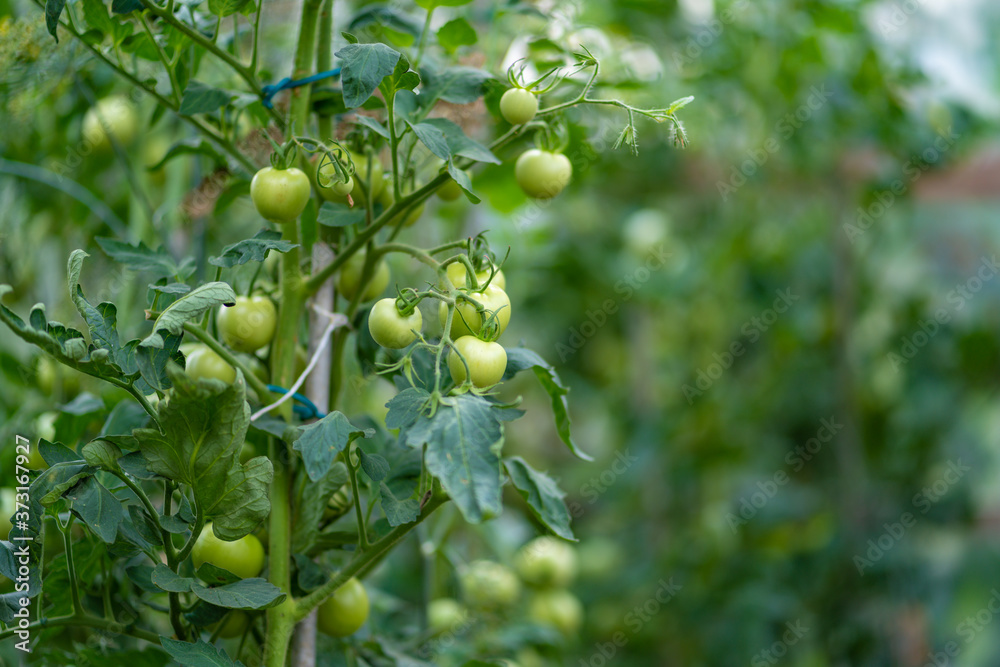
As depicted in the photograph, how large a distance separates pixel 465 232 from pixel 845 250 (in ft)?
2.66

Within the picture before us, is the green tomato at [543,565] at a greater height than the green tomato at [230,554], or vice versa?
the green tomato at [230,554]

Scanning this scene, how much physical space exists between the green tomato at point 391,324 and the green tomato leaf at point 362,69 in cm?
11

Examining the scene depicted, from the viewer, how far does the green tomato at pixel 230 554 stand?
47 centimetres

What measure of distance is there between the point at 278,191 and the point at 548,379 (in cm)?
18

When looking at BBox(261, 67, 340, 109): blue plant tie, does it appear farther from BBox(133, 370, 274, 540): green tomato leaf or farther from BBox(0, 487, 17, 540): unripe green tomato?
BBox(0, 487, 17, 540): unripe green tomato

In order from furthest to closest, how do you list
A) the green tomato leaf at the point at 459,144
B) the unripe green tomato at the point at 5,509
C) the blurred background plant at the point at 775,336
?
the blurred background plant at the point at 775,336, the unripe green tomato at the point at 5,509, the green tomato leaf at the point at 459,144

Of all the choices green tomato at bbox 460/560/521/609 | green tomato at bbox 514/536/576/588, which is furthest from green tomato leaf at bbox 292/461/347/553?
green tomato at bbox 514/536/576/588

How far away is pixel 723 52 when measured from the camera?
52.2 inches

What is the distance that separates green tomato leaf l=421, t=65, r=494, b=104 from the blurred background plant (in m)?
0.55

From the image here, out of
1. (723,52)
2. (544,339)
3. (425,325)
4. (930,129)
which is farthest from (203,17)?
(544,339)

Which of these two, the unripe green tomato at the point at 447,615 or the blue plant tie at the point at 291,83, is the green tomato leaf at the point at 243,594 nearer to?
the blue plant tie at the point at 291,83

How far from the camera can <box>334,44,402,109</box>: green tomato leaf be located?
40 cm

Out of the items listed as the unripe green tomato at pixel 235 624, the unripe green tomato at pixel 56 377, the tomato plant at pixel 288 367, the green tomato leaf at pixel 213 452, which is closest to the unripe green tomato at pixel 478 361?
the tomato plant at pixel 288 367

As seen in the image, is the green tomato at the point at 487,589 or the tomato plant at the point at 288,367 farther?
the green tomato at the point at 487,589
